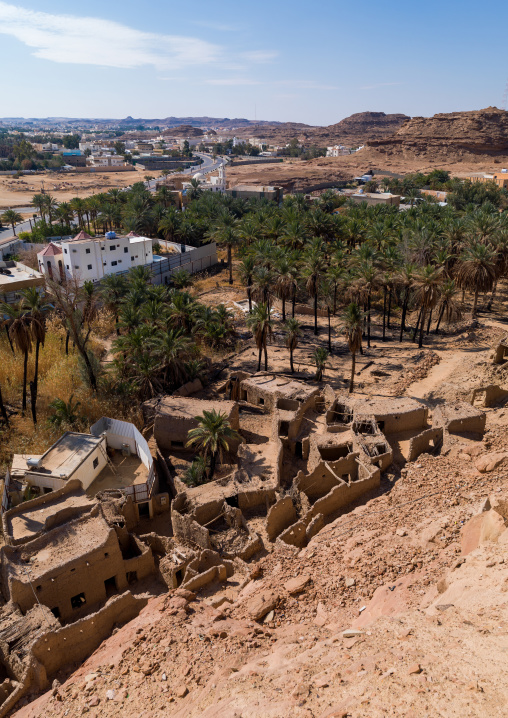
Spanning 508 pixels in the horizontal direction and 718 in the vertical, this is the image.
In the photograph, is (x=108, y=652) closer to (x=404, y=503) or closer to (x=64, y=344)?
(x=404, y=503)

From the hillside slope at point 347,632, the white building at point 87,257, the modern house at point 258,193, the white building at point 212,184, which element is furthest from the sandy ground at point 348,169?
the hillside slope at point 347,632

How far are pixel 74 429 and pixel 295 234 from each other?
30.6 metres

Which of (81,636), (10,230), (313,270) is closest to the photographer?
(81,636)

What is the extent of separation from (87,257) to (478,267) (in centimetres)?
3778

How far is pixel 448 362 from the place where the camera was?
124ft

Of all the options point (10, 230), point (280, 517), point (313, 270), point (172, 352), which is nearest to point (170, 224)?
point (10, 230)

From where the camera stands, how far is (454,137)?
499ft

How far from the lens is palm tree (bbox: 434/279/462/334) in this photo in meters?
42.1

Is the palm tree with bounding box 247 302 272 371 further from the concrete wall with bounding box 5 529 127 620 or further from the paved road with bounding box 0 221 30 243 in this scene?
the paved road with bounding box 0 221 30 243

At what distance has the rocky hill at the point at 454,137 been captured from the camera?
148250 mm

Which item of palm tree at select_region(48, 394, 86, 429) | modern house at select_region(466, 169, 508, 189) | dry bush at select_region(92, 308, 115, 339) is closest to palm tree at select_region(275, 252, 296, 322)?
dry bush at select_region(92, 308, 115, 339)

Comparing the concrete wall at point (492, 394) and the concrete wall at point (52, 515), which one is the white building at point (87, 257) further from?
the concrete wall at point (492, 394)

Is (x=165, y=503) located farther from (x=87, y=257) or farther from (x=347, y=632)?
(x=87, y=257)

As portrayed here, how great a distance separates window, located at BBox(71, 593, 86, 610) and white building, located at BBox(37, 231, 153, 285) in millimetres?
35081
